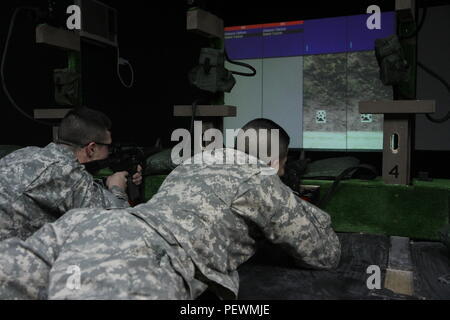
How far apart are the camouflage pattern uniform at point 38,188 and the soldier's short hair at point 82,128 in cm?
16

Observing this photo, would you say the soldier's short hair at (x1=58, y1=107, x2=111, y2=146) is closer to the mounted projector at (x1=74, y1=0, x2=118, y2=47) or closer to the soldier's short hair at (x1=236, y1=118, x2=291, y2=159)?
the soldier's short hair at (x1=236, y1=118, x2=291, y2=159)

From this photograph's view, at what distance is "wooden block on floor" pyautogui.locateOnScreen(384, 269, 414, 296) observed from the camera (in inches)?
51.9

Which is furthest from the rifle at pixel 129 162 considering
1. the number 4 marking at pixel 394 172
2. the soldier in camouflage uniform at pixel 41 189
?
the number 4 marking at pixel 394 172

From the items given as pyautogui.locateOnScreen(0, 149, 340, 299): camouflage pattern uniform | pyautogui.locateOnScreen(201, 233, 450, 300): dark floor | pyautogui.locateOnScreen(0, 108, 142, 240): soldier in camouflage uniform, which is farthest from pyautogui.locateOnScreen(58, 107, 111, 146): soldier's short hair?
pyautogui.locateOnScreen(201, 233, 450, 300): dark floor

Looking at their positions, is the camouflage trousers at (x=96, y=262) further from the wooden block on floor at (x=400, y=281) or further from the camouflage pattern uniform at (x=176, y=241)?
the wooden block on floor at (x=400, y=281)

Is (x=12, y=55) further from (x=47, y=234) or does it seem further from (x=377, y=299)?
(x=377, y=299)

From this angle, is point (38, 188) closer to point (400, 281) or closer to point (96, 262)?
point (96, 262)

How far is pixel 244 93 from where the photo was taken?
283cm

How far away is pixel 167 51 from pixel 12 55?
1.23 m

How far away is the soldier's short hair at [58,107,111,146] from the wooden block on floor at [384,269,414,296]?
143 centimetres

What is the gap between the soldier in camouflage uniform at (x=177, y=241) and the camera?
43.1 inches

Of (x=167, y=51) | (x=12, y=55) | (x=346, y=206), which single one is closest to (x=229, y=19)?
(x=167, y=51)

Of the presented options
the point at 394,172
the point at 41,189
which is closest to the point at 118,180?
the point at 41,189

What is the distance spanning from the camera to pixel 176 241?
1249 mm
